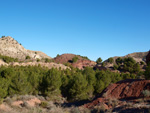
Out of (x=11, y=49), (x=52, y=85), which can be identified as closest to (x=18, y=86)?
(x=52, y=85)

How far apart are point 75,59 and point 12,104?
2920 inches

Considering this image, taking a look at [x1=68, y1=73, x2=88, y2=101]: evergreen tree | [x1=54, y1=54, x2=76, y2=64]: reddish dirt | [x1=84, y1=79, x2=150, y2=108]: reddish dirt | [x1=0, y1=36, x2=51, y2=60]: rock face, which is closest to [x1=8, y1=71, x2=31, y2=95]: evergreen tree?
[x1=68, y1=73, x2=88, y2=101]: evergreen tree

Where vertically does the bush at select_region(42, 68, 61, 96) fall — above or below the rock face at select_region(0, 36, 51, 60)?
below

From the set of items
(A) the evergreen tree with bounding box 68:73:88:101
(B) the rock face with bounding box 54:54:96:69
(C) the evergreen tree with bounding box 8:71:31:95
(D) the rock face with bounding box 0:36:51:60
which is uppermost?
(D) the rock face with bounding box 0:36:51:60

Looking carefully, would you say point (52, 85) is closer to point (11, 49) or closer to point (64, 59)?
point (64, 59)

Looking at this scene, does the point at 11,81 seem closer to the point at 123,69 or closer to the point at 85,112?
the point at 85,112

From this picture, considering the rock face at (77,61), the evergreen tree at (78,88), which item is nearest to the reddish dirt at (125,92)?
the evergreen tree at (78,88)

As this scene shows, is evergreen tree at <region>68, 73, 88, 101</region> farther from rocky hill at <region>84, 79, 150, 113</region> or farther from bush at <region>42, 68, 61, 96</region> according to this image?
rocky hill at <region>84, 79, 150, 113</region>

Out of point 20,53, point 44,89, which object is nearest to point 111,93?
point 44,89

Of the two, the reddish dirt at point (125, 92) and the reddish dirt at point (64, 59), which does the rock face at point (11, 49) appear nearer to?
the reddish dirt at point (64, 59)

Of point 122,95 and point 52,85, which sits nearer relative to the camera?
point 122,95

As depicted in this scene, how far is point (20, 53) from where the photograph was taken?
94.7 metres

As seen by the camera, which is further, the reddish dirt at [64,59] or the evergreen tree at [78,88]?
the reddish dirt at [64,59]

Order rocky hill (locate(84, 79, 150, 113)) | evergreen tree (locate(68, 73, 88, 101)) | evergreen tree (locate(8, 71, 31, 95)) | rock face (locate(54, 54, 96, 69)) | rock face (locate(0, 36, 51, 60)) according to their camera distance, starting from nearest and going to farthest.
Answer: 1. rocky hill (locate(84, 79, 150, 113))
2. evergreen tree (locate(8, 71, 31, 95))
3. evergreen tree (locate(68, 73, 88, 101))
4. rock face (locate(0, 36, 51, 60))
5. rock face (locate(54, 54, 96, 69))
